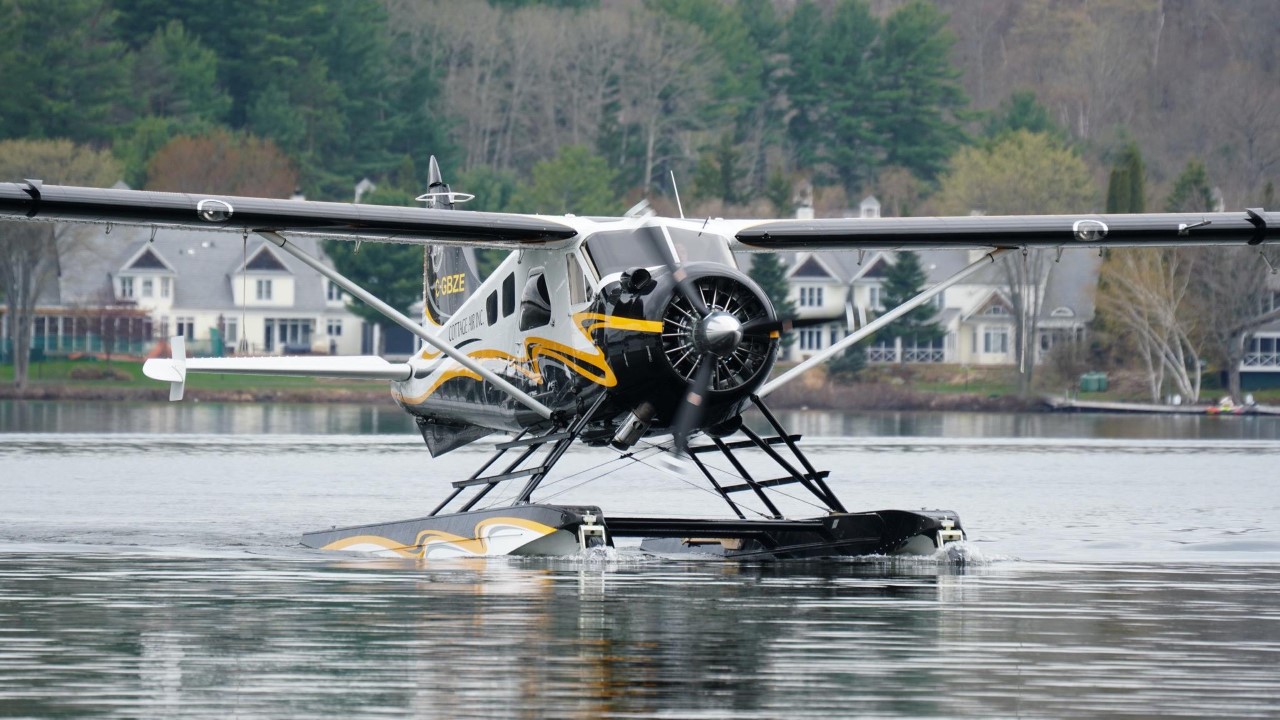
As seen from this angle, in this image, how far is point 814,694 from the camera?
25.0 ft

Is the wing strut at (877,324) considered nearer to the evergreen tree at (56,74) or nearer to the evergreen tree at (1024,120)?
the evergreen tree at (56,74)

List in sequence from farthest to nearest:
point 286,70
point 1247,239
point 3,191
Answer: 1. point 286,70
2. point 1247,239
3. point 3,191

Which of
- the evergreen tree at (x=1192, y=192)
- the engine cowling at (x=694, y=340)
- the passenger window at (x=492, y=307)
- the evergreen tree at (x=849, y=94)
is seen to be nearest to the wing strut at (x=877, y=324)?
the engine cowling at (x=694, y=340)

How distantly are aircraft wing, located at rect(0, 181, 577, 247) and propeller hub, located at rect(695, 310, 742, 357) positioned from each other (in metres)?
1.85

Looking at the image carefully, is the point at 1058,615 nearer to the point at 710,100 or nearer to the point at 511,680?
the point at 511,680

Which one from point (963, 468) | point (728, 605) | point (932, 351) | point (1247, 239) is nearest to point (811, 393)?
point (932, 351)

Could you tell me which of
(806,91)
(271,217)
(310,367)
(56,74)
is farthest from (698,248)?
(806,91)

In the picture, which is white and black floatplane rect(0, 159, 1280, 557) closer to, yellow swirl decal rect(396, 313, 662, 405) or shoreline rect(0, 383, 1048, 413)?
yellow swirl decal rect(396, 313, 662, 405)

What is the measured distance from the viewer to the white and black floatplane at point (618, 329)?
526 inches

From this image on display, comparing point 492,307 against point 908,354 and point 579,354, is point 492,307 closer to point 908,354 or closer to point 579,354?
point 579,354

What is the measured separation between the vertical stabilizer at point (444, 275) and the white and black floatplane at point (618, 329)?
1.90 metres

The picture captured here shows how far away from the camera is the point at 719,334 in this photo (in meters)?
13.0

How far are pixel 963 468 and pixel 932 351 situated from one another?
163ft

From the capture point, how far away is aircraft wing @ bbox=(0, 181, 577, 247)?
45.9ft
